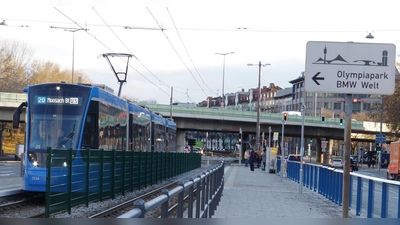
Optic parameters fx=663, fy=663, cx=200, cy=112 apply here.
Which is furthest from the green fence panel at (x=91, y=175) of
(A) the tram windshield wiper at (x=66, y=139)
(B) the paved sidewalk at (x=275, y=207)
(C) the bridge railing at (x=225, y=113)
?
(C) the bridge railing at (x=225, y=113)

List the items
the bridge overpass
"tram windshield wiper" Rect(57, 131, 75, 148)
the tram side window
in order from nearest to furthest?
"tram windshield wiper" Rect(57, 131, 75, 148) → the tram side window → the bridge overpass

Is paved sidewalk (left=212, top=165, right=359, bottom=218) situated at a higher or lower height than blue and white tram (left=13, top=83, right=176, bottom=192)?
lower

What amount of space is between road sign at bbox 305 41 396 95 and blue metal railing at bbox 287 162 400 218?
2.80 m

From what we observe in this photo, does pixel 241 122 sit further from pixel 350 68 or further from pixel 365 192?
pixel 350 68

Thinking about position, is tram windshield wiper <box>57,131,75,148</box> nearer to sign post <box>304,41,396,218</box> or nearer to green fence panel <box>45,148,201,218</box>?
green fence panel <box>45,148,201,218</box>

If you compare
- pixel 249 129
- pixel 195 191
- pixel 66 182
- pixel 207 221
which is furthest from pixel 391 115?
pixel 207 221

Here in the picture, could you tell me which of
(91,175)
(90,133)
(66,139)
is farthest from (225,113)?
(91,175)

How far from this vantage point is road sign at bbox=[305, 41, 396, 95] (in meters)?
8.91

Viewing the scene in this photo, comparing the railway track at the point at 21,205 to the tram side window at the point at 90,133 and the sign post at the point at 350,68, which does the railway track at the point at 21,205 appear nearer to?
the tram side window at the point at 90,133

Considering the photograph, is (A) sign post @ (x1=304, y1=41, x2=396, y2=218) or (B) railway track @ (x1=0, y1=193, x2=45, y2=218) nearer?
(A) sign post @ (x1=304, y1=41, x2=396, y2=218)

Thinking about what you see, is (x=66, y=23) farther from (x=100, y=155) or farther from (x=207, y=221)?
(x=207, y=221)

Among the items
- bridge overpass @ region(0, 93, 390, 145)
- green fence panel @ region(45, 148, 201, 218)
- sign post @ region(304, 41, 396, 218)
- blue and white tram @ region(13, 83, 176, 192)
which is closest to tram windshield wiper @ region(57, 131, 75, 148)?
blue and white tram @ region(13, 83, 176, 192)

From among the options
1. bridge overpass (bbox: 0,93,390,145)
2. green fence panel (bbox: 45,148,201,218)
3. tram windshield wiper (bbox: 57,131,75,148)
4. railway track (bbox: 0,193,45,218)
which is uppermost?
bridge overpass (bbox: 0,93,390,145)

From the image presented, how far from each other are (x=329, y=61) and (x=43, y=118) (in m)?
12.5
